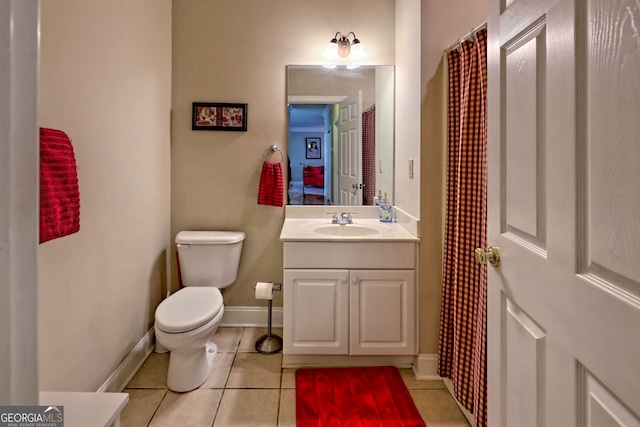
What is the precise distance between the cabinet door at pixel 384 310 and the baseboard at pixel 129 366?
126cm

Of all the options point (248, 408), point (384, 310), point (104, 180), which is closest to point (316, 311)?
point (384, 310)

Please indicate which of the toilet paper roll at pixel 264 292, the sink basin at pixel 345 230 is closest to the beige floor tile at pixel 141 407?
the toilet paper roll at pixel 264 292

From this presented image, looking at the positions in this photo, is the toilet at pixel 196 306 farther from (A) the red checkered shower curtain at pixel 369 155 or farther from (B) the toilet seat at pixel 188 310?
(A) the red checkered shower curtain at pixel 369 155

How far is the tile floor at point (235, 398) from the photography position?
176 centimetres

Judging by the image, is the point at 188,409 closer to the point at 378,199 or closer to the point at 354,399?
the point at 354,399

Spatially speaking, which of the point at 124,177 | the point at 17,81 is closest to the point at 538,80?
the point at 17,81

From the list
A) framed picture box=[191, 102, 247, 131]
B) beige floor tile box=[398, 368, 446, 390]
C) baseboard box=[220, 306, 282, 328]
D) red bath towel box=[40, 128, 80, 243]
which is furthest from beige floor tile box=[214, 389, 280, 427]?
framed picture box=[191, 102, 247, 131]

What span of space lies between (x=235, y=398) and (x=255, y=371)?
0.89 ft

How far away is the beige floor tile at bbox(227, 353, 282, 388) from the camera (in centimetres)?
206

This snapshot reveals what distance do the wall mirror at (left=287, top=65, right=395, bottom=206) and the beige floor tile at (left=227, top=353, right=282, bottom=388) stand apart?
3.65 feet

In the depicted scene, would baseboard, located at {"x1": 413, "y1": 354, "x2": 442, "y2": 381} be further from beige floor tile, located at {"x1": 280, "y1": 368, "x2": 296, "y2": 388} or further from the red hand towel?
the red hand towel

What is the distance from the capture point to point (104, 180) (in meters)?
1.78

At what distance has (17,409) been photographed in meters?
0.45

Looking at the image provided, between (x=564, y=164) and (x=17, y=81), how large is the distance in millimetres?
900
